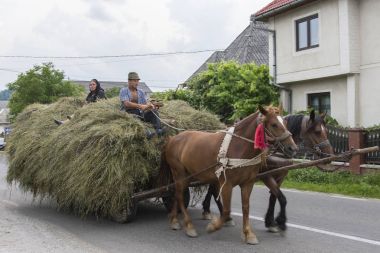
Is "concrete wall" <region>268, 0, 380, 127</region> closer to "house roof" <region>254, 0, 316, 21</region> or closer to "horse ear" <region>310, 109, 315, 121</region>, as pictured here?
"house roof" <region>254, 0, 316, 21</region>

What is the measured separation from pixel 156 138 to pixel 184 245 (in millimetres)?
1895

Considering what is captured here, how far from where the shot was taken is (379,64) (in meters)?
15.2

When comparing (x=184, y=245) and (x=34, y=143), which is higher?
(x=34, y=143)

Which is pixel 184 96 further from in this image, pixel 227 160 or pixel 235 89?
pixel 227 160

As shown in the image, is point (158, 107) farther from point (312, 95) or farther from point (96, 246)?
point (312, 95)

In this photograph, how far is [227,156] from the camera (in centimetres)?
626

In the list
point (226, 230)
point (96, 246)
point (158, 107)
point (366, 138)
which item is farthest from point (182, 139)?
point (366, 138)

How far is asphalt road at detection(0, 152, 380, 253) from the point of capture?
6.15 m

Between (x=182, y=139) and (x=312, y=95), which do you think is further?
(x=312, y=95)

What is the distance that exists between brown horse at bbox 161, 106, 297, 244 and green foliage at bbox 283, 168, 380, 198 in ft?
18.7

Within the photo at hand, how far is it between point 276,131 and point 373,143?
8.51 meters

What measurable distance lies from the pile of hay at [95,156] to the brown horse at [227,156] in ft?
1.54

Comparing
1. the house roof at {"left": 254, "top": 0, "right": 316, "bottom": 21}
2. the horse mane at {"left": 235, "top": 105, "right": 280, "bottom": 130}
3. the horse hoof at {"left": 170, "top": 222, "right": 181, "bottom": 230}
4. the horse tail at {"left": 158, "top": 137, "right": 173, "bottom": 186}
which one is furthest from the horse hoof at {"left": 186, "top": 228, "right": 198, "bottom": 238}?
the house roof at {"left": 254, "top": 0, "right": 316, "bottom": 21}

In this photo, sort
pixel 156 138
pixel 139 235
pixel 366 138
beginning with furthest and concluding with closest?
pixel 366 138 → pixel 156 138 → pixel 139 235
